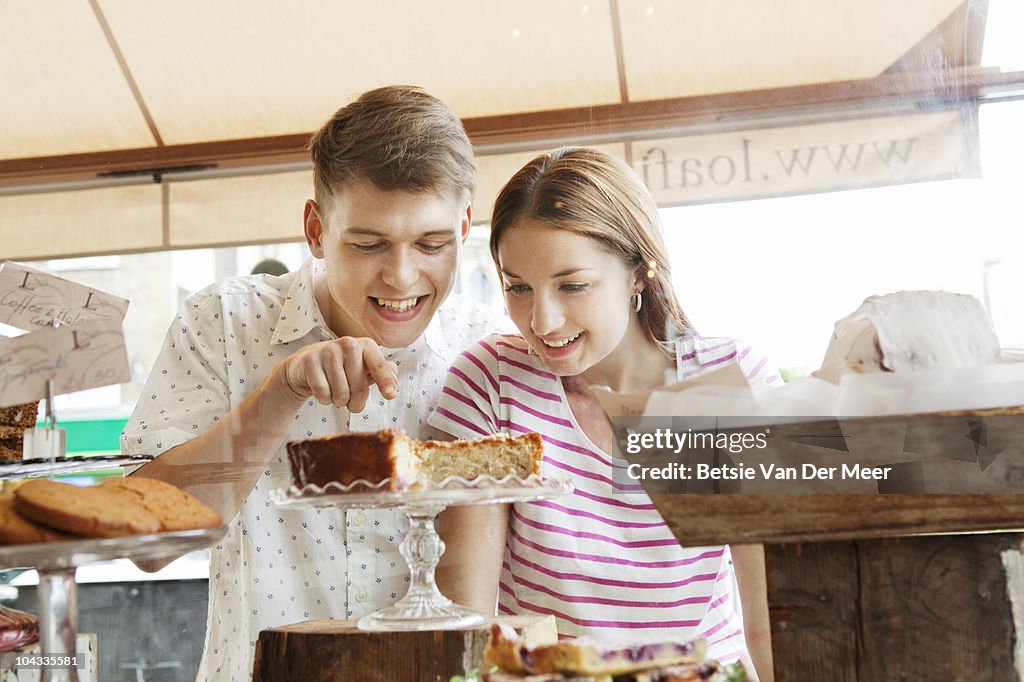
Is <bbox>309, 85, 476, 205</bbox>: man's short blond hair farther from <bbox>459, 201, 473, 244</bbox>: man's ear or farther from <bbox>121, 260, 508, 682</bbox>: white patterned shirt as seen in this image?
<bbox>121, 260, 508, 682</bbox>: white patterned shirt

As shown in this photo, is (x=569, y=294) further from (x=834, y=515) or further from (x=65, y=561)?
(x=65, y=561)

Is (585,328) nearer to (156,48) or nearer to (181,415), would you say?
(181,415)

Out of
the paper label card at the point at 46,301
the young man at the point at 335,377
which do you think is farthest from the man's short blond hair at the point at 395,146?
the paper label card at the point at 46,301

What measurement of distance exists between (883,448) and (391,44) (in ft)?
3.10

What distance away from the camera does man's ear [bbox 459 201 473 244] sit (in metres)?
1.39

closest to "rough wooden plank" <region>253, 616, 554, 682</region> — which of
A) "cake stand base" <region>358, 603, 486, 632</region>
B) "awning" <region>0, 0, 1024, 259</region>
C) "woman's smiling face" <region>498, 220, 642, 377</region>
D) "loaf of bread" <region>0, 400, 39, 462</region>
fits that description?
"cake stand base" <region>358, 603, 486, 632</region>

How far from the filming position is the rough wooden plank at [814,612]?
102 centimetres

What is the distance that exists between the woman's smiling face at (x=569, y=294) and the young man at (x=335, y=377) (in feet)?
0.40

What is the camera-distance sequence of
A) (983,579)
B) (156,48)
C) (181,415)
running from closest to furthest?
1. (983,579)
2. (181,415)
3. (156,48)

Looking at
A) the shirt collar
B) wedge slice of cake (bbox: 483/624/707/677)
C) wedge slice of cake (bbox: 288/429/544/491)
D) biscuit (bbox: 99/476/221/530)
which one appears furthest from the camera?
the shirt collar

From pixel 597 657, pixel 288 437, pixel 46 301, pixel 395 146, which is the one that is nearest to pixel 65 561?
pixel 288 437

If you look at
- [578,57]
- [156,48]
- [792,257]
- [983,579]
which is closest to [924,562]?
[983,579]

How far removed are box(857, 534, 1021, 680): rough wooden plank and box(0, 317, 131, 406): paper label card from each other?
104cm

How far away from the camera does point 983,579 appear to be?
1.02 metres
